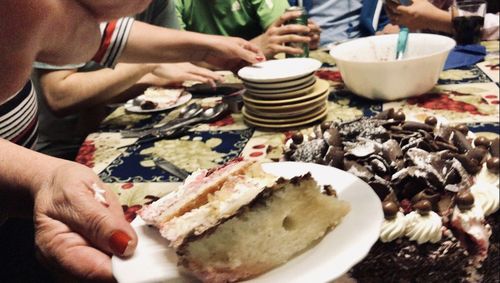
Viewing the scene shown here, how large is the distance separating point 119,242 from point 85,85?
83 cm

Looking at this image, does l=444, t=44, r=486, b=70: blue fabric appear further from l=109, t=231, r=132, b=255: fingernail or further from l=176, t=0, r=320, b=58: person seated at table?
l=109, t=231, r=132, b=255: fingernail

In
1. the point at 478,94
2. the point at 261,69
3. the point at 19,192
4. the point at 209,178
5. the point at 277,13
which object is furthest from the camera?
the point at 277,13

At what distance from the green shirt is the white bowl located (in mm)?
730

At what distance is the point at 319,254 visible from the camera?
1.23ft

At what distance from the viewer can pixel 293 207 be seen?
15.6 inches

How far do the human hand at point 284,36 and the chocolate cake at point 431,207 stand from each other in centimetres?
68

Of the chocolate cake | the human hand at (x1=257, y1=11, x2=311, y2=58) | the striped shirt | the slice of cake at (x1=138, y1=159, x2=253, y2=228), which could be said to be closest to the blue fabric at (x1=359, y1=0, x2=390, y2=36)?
the human hand at (x1=257, y1=11, x2=311, y2=58)

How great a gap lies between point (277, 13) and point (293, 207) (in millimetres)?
1258

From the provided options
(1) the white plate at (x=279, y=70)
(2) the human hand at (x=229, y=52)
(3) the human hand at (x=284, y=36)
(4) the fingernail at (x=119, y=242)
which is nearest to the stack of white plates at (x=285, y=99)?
(1) the white plate at (x=279, y=70)

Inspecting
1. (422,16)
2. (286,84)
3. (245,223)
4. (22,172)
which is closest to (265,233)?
(245,223)

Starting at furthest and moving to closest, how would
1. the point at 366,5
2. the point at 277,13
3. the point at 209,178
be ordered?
the point at 366,5
the point at 277,13
the point at 209,178

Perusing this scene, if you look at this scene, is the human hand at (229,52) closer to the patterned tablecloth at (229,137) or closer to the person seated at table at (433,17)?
the patterned tablecloth at (229,137)

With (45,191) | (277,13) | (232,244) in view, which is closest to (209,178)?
(232,244)

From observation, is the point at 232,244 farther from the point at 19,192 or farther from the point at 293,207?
the point at 19,192
